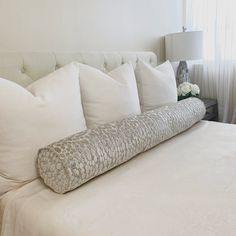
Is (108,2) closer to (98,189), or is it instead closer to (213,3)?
(213,3)

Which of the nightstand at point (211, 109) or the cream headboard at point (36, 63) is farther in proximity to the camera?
the nightstand at point (211, 109)

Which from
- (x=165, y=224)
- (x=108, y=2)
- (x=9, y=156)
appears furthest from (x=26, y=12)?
(x=165, y=224)

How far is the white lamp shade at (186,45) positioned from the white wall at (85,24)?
0.69 feet

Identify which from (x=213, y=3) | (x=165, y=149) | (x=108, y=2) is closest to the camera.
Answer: (x=165, y=149)

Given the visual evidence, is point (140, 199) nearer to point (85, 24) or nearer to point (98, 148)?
point (98, 148)

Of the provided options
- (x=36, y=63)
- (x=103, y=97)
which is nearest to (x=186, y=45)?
(x=103, y=97)

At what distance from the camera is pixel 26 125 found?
1.05m

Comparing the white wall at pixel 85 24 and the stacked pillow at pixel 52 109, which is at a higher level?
the white wall at pixel 85 24

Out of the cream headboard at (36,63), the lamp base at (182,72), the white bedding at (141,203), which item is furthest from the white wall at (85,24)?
the white bedding at (141,203)

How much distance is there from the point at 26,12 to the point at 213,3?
207 cm

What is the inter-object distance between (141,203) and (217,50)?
7.74 ft

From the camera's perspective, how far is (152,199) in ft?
3.15

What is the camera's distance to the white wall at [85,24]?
152 cm

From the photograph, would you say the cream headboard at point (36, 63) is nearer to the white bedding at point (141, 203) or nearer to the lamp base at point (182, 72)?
the white bedding at point (141, 203)
